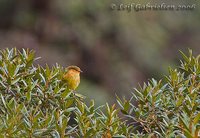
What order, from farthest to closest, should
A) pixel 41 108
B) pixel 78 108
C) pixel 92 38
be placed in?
1. pixel 92 38
2. pixel 41 108
3. pixel 78 108

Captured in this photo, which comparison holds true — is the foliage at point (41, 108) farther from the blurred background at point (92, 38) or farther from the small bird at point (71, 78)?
the blurred background at point (92, 38)

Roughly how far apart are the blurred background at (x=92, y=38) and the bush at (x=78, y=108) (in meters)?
6.79

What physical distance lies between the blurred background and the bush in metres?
6.79

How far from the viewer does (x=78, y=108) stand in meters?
2.04

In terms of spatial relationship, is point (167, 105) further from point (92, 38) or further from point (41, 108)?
point (92, 38)

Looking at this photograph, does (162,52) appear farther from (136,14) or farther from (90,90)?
(90,90)

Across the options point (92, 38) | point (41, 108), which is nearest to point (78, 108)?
point (41, 108)

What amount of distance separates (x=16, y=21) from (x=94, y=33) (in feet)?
4.54

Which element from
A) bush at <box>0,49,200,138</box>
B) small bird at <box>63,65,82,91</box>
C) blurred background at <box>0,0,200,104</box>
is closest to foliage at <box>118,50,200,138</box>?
bush at <box>0,49,200,138</box>

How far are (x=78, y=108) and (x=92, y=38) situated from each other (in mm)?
7856

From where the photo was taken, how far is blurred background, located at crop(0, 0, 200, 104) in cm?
958

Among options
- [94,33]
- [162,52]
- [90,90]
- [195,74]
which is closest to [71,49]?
[94,33]

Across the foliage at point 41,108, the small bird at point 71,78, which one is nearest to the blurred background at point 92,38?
the small bird at point 71,78

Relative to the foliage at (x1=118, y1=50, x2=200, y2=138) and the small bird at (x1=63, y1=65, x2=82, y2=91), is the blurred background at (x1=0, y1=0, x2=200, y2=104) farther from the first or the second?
the foliage at (x1=118, y1=50, x2=200, y2=138)
